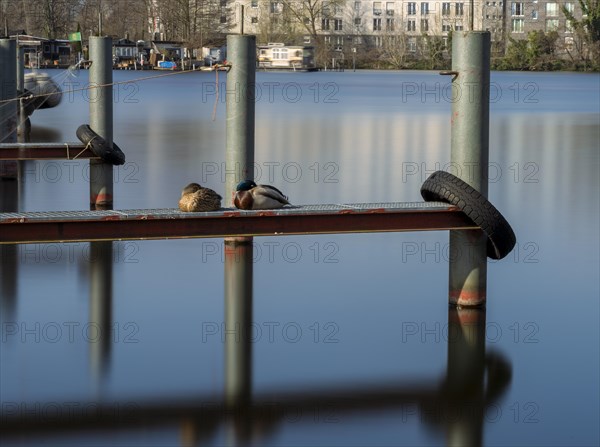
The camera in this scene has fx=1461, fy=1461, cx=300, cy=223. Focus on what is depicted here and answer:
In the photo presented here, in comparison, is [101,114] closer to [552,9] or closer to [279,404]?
[279,404]

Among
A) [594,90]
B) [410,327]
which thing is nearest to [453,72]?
[410,327]

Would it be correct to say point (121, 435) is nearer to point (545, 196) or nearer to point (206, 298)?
point (206, 298)

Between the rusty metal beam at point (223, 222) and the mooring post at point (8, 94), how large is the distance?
713cm

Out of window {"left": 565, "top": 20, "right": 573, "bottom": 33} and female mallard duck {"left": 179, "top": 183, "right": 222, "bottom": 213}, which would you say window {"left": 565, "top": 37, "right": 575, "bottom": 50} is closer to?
window {"left": 565, "top": 20, "right": 573, "bottom": 33}

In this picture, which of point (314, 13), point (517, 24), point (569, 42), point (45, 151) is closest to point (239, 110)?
point (45, 151)

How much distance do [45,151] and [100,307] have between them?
4185 mm

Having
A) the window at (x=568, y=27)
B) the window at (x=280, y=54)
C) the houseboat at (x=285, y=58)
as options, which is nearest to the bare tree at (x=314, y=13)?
the houseboat at (x=285, y=58)

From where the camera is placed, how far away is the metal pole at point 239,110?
11297mm

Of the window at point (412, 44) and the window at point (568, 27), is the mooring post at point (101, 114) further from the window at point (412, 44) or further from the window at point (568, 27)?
the window at point (412, 44)

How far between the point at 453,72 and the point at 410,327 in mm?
1678

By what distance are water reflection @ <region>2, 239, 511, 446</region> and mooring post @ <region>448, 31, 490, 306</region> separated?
48cm

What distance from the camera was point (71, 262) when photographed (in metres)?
11.3

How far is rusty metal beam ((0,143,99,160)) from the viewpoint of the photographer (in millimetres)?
13555

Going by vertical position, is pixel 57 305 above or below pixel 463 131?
below
